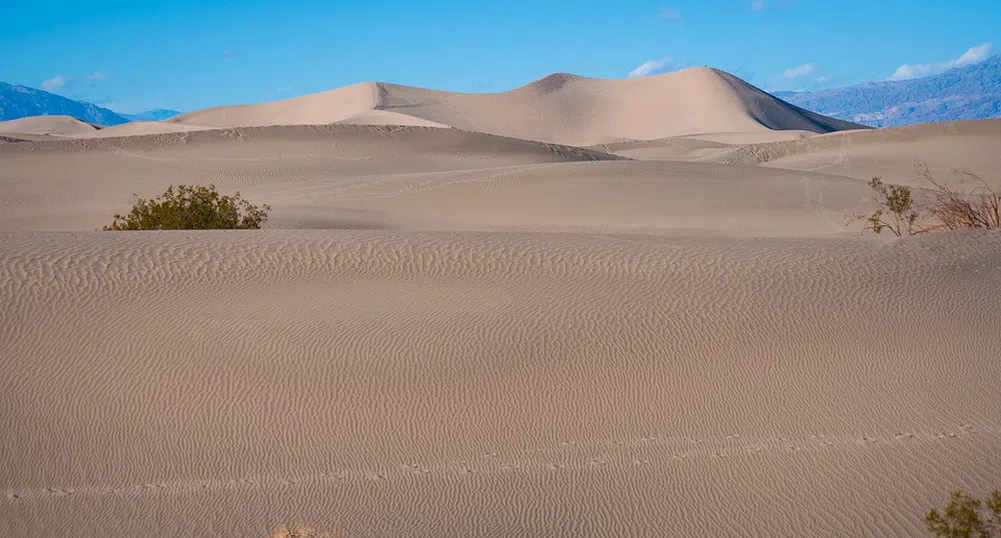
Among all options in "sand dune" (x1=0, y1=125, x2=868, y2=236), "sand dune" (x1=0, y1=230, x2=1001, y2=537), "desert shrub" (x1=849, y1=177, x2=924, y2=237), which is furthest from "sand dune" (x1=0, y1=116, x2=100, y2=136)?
"sand dune" (x1=0, y1=230, x2=1001, y2=537)

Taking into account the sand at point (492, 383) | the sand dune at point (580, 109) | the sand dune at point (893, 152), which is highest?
the sand dune at point (580, 109)

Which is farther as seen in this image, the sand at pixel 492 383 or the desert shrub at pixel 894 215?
the desert shrub at pixel 894 215

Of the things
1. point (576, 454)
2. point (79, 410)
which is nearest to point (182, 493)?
point (79, 410)

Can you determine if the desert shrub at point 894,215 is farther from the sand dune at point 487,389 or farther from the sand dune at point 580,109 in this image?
the sand dune at point 580,109

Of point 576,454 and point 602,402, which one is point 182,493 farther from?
point 602,402

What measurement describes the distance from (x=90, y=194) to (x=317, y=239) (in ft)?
51.9

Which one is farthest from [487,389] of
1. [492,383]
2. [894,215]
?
[894,215]

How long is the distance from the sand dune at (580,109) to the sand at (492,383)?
7228 centimetres

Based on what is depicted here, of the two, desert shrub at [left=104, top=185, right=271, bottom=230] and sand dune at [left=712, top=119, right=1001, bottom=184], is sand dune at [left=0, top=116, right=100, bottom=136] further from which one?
desert shrub at [left=104, top=185, right=271, bottom=230]

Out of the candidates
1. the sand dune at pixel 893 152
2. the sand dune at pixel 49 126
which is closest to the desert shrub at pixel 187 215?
the sand dune at pixel 893 152

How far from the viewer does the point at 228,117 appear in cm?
10306

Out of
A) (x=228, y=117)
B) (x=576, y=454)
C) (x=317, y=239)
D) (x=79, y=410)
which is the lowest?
(x=576, y=454)

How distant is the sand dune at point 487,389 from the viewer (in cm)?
548

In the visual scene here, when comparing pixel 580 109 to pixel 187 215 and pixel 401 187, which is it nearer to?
pixel 401 187
